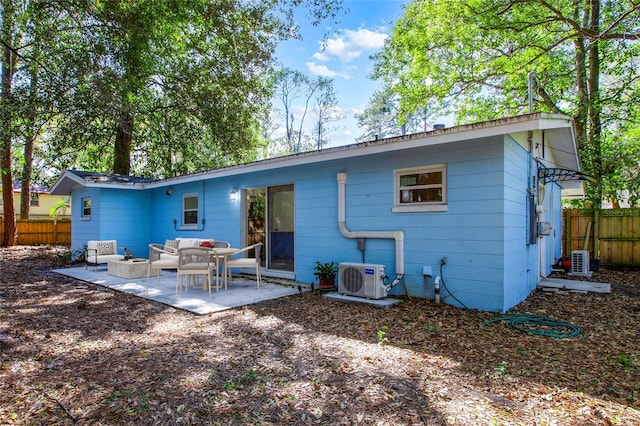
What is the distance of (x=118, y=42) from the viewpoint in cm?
842

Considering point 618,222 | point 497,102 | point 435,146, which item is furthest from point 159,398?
point 497,102

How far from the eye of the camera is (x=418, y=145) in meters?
5.12

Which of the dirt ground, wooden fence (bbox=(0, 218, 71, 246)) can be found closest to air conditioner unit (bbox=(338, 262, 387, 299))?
the dirt ground

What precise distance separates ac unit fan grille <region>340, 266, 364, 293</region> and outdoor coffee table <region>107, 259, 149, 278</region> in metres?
4.76

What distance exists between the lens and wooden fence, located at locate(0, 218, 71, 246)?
1623cm

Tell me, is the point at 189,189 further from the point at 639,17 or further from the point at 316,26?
the point at 639,17

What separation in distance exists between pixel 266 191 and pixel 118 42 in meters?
4.89

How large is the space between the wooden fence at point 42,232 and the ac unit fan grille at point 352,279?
15826 mm

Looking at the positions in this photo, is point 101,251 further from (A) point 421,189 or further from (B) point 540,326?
(B) point 540,326

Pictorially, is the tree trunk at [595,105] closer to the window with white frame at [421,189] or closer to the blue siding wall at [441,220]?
the blue siding wall at [441,220]

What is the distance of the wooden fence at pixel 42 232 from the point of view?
16234 mm

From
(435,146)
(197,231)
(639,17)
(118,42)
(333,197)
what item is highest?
(639,17)

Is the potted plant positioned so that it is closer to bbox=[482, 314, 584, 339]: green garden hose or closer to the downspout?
the downspout

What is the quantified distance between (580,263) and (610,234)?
8.48 feet
